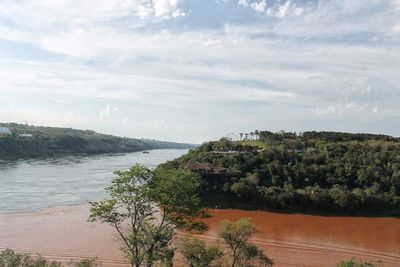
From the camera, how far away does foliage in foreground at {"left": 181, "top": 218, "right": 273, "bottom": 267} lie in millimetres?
23797

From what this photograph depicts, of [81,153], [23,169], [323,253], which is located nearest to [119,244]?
[323,253]

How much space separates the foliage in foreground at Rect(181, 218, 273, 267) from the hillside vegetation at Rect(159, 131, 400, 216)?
27533mm

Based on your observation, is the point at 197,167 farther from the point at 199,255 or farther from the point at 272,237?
the point at 199,255

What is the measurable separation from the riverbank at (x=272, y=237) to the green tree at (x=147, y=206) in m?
9.32

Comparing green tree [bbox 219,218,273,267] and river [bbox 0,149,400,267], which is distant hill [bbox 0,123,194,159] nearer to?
river [bbox 0,149,400,267]

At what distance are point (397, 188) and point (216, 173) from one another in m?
23.1

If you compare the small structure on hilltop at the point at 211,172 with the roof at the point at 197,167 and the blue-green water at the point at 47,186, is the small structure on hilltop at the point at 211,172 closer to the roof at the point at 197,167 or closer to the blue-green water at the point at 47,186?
the roof at the point at 197,167

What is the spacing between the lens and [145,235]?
2244cm

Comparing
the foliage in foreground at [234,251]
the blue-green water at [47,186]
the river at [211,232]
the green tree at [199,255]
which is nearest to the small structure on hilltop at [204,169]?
the river at [211,232]

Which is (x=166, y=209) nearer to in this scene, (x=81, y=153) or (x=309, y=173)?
(x=309, y=173)

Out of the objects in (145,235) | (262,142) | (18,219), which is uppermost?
(262,142)

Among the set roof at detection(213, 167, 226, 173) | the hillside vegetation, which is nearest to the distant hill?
the hillside vegetation

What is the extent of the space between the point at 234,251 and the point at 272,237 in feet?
50.5

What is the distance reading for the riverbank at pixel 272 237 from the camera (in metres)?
34.2
